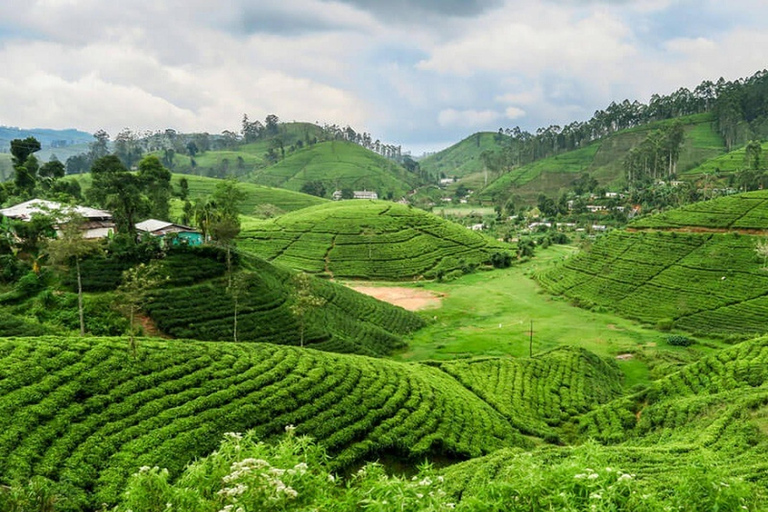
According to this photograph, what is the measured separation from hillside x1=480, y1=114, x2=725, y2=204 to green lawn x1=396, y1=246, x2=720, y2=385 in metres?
111

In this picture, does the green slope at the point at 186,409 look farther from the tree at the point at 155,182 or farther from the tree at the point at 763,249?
the tree at the point at 763,249

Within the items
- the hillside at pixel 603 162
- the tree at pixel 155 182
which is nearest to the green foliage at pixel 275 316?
the tree at pixel 155 182

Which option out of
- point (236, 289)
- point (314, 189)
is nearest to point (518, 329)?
point (236, 289)

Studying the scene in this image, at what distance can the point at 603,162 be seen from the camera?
7195 inches

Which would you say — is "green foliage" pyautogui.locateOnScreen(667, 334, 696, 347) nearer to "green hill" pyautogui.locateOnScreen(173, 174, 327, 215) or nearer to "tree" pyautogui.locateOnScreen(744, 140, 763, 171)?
"tree" pyautogui.locateOnScreen(744, 140, 763, 171)

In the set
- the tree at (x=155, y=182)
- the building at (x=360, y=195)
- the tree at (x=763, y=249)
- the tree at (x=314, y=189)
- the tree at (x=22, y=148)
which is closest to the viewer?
the tree at (x=155, y=182)

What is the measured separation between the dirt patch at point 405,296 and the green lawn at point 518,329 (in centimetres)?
208

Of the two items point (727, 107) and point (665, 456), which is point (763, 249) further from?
point (727, 107)

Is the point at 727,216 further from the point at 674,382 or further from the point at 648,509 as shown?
the point at 648,509

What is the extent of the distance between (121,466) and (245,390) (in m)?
6.74

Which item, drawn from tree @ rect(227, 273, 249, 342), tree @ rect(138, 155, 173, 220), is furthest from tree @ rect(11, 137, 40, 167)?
tree @ rect(227, 273, 249, 342)

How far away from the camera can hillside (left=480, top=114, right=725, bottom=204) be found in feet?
536

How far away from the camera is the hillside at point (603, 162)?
163 meters

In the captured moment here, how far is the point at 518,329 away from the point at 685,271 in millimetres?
27533
